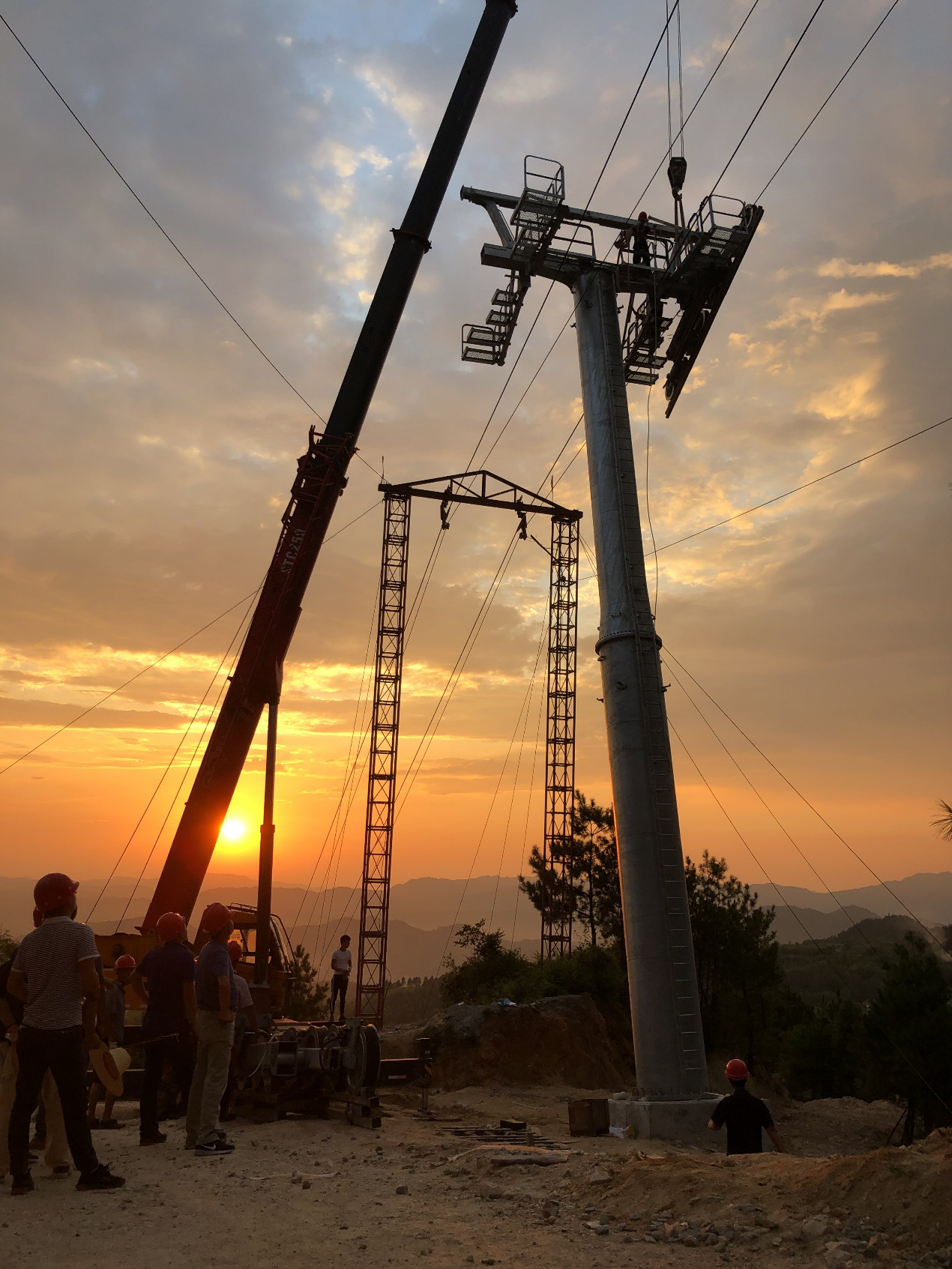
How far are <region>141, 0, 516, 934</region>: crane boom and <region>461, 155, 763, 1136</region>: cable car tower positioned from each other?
5.38 ft

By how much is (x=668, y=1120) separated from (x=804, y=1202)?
269 inches

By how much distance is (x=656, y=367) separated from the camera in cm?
1817

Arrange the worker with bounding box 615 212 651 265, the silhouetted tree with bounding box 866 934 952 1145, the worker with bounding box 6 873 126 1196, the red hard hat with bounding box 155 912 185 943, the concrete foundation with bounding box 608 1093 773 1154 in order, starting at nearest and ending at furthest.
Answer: the worker with bounding box 6 873 126 1196 < the red hard hat with bounding box 155 912 185 943 < the concrete foundation with bounding box 608 1093 773 1154 < the worker with bounding box 615 212 651 265 < the silhouetted tree with bounding box 866 934 952 1145

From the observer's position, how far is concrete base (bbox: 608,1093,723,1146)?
11.4m

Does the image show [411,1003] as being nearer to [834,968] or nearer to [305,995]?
[834,968]

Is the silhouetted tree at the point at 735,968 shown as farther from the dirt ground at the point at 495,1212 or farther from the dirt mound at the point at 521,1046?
the dirt ground at the point at 495,1212

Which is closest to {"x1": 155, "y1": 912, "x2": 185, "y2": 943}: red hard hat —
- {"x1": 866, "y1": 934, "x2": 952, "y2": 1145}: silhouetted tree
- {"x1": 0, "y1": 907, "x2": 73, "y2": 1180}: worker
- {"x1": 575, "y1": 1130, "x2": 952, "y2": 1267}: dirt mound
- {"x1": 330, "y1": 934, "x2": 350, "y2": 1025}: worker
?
{"x1": 0, "y1": 907, "x2": 73, "y2": 1180}: worker

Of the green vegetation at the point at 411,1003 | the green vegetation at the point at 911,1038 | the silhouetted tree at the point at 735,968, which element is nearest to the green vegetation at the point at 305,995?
the silhouetted tree at the point at 735,968

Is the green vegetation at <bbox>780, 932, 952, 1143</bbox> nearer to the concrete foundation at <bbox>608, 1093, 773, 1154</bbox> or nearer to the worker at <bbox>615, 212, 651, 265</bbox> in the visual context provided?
the concrete foundation at <bbox>608, 1093, 773, 1154</bbox>

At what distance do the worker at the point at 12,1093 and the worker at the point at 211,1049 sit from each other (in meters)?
1.27

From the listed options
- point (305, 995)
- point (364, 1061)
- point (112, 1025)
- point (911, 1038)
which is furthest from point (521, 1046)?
point (305, 995)

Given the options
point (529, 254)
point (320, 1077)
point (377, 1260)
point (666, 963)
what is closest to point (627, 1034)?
point (666, 963)

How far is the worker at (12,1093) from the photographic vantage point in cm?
627

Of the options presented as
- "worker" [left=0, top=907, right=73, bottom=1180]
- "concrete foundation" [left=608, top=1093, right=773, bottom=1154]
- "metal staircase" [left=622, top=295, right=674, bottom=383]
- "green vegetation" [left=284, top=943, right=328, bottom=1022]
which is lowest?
"concrete foundation" [left=608, top=1093, right=773, bottom=1154]
